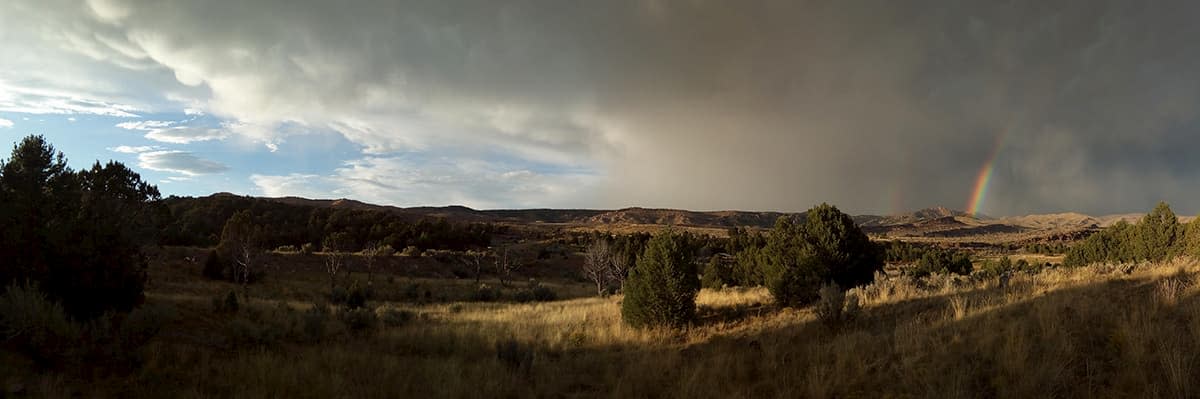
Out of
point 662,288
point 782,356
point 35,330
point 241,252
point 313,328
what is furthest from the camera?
point 241,252

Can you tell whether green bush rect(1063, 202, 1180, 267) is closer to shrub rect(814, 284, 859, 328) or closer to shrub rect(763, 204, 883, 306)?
shrub rect(763, 204, 883, 306)

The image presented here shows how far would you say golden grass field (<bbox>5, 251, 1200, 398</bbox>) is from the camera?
5.08 metres

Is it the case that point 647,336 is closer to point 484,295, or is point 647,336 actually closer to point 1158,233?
point 484,295

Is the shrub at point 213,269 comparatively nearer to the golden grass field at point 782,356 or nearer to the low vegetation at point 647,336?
the low vegetation at point 647,336

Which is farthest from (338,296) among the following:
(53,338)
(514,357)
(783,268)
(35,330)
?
(783,268)

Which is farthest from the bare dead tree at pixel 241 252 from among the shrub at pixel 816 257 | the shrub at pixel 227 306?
the shrub at pixel 816 257

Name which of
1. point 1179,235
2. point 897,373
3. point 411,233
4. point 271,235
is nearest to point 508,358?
point 897,373

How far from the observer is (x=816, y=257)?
14.0 metres

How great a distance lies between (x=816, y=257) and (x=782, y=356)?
742cm

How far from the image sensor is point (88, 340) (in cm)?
682

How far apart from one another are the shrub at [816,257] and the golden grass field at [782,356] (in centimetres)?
216

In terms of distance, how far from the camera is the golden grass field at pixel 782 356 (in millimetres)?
5080

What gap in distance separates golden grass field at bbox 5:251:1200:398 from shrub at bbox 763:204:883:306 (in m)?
2.16

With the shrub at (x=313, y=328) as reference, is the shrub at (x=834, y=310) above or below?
above
